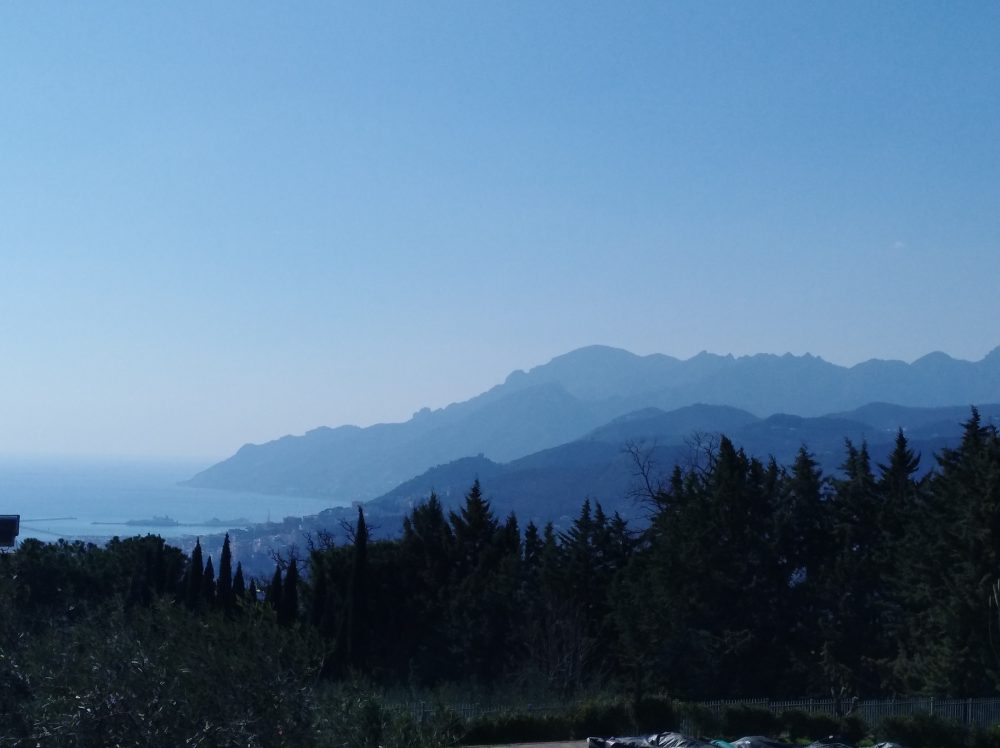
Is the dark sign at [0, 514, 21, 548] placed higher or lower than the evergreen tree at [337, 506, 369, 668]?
higher

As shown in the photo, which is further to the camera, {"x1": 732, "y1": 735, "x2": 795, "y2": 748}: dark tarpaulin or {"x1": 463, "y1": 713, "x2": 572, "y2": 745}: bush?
{"x1": 463, "y1": 713, "x2": 572, "y2": 745}: bush

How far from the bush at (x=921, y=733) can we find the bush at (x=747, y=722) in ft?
6.46

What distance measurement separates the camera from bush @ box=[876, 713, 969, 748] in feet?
63.5

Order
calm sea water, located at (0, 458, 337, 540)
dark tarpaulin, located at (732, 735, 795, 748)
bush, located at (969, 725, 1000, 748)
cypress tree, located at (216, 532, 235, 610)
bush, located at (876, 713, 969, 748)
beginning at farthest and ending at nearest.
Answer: calm sea water, located at (0, 458, 337, 540)
cypress tree, located at (216, 532, 235, 610)
bush, located at (969, 725, 1000, 748)
bush, located at (876, 713, 969, 748)
dark tarpaulin, located at (732, 735, 795, 748)

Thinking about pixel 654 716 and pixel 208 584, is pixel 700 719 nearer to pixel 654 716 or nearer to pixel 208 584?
pixel 654 716

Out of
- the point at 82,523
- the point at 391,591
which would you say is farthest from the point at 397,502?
the point at 391,591

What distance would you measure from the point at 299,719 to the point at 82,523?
12039 cm

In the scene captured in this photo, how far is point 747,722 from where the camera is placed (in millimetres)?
19812

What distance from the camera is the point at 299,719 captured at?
9133 millimetres

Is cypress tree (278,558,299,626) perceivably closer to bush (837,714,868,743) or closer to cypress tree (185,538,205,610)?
cypress tree (185,538,205,610)

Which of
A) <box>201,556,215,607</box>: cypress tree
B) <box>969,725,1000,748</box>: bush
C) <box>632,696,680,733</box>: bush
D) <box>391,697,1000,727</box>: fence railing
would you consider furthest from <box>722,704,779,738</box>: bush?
<box>201,556,215,607</box>: cypress tree

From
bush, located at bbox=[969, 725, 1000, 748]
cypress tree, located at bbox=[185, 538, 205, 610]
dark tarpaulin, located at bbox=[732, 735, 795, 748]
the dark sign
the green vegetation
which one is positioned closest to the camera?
dark tarpaulin, located at bbox=[732, 735, 795, 748]

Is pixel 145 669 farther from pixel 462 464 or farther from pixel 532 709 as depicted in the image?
pixel 462 464

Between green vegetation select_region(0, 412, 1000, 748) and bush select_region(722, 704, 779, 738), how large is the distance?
3 centimetres
